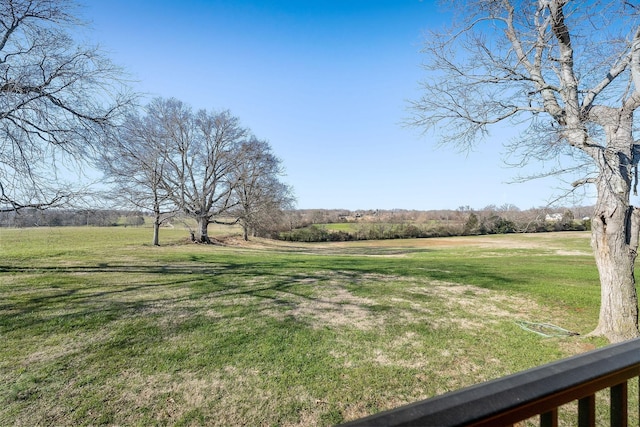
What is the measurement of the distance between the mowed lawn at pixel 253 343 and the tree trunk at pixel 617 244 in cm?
42

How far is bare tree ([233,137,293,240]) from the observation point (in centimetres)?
2393

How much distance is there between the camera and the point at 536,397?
984 mm

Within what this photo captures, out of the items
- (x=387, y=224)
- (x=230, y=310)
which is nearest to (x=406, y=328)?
(x=230, y=310)

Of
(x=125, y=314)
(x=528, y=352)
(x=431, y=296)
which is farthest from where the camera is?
(x=431, y=296)

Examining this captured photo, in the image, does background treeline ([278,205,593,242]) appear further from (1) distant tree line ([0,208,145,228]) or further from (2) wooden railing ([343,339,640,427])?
(2) wooden railing ([343,339,640,427])

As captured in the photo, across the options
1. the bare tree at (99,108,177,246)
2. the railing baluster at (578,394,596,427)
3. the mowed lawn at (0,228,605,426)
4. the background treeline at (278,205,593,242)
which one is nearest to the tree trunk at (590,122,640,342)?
the mowed lawn at (0,228,605,426)

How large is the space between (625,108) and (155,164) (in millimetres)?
20631

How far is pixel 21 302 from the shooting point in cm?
568

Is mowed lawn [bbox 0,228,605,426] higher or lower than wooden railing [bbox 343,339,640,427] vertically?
lower

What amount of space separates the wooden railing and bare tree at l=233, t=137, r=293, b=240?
2316 cm

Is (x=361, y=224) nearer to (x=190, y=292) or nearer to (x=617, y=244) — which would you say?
(x=190, y=292)

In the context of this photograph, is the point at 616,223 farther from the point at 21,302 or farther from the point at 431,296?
the point at 21,302

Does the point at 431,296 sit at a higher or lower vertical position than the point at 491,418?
lower

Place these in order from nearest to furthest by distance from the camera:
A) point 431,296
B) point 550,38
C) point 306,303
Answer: point 550,38 → point 306,303 → point 431,296
